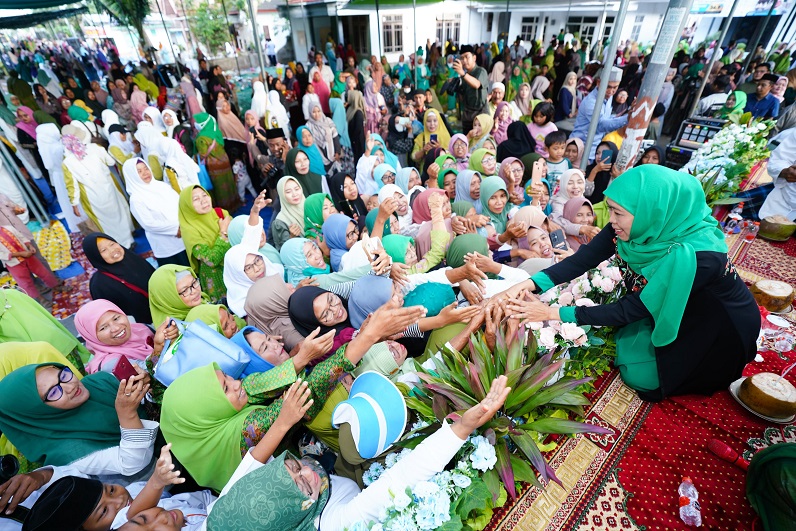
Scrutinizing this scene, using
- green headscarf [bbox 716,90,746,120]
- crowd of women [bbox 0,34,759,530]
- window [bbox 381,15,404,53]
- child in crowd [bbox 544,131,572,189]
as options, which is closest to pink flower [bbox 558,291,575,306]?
crowd of women [bbox 0,34,759,530]

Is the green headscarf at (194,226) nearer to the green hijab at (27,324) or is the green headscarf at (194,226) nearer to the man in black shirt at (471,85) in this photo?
the green hijab at (27,324)

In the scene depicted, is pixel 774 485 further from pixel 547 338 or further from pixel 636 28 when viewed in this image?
pixel 636 28

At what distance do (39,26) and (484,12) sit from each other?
20045 mm

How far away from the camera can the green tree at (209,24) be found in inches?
427

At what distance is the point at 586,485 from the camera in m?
1.77

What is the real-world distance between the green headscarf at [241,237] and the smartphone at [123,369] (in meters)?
1.47

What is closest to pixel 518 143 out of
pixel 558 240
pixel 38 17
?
pixel 558 240

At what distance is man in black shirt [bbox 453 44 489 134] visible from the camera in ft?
22.7

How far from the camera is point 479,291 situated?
2775 mm

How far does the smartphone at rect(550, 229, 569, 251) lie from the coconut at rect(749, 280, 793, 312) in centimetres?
137

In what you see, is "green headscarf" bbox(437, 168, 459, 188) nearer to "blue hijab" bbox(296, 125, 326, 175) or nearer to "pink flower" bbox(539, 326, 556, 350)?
"blue hijab" bbox(296, 125, 326, 175)

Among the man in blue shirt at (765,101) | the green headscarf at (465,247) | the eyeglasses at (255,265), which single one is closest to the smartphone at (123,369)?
the eyeglasses at (255,265)

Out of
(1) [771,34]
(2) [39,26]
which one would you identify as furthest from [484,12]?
(2) [39,26]

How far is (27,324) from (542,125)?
634 cm
